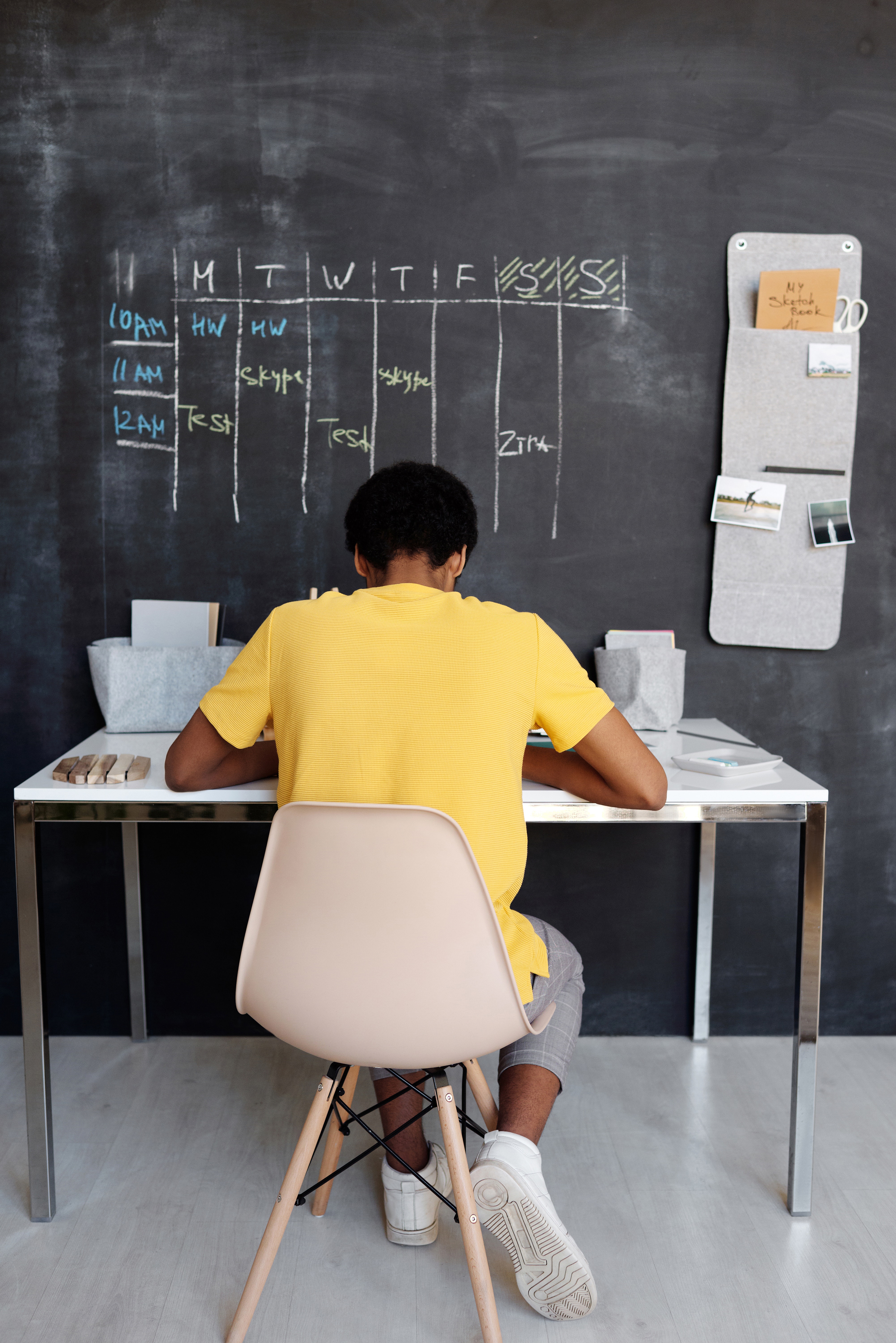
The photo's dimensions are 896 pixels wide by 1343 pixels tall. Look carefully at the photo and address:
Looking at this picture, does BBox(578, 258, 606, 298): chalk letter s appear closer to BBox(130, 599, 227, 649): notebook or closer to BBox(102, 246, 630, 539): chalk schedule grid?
BBox(102, 246, 630, 539): chalk schedule grid

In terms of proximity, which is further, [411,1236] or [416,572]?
[411,1236]

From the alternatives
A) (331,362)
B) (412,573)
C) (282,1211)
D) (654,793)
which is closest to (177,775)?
(412,573)

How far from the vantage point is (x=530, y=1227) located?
1.38 metres

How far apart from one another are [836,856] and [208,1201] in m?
1.57

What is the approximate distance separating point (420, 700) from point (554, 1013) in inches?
26.0

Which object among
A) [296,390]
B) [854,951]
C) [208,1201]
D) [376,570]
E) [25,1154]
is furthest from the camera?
[854,951]

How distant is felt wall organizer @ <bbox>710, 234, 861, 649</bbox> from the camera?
2291 mm

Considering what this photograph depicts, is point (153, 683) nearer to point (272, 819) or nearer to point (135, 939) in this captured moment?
point (272, 819)

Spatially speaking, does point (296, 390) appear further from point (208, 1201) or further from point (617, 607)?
point (208, 1201)

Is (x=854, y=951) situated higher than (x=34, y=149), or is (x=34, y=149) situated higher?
(x=34, y=149)

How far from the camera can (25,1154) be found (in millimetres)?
1930

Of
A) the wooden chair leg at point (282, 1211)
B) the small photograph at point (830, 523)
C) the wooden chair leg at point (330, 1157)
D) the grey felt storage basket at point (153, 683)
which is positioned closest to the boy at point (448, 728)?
the wooden chair leg at point (330, 1157)

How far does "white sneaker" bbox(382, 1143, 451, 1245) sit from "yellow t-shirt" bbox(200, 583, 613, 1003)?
573 mm

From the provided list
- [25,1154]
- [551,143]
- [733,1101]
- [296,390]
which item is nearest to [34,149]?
[296,390]
